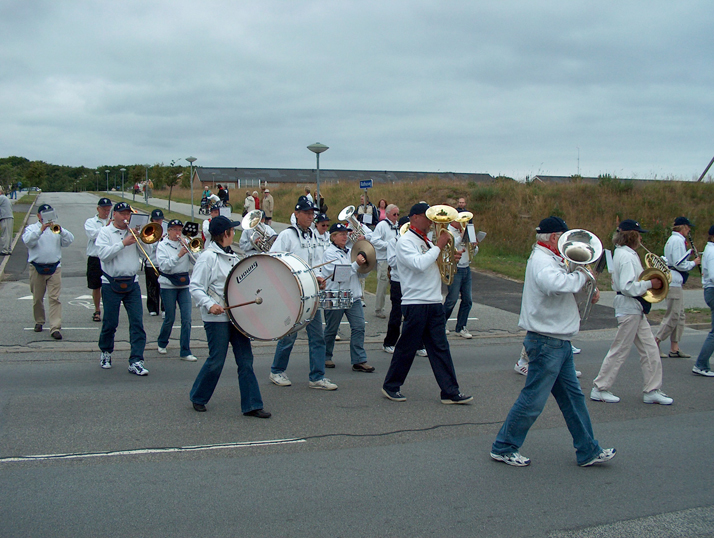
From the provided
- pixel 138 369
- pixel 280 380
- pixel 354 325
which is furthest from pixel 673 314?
pixel 138 369

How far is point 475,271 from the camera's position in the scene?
60.7 feet

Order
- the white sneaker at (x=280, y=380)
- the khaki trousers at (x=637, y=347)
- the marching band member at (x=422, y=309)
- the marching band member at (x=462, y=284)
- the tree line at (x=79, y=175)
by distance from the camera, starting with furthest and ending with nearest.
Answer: the tree line at (x=79, y=175) → the marching band member at (x=462, y=284) → the white sneaker at (x=280, y=380) → the khaki trousers at (x=637, y=347) → the marching band member at (x=422, y=309)

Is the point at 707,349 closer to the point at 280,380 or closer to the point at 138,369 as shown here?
the point at 280,380

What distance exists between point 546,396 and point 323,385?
300 centimetres

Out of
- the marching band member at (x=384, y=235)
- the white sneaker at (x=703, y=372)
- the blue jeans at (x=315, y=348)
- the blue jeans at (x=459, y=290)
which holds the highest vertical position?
the marching band member at (x=384, y=235)

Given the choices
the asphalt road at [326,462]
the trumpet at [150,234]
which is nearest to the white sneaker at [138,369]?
the asphalt road at [326,462]

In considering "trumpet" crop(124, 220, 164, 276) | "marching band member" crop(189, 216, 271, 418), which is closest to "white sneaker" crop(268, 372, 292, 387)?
"marching band member" crop(189, 216, 271, 418)

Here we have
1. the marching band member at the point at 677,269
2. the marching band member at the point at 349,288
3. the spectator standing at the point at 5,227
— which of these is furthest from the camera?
the spectator standing at the point at 5,227

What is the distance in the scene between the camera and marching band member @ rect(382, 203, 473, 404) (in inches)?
253

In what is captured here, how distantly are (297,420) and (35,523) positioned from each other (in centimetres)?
260

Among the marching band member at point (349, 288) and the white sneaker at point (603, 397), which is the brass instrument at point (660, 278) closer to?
the white sneaker at point (603, 397)

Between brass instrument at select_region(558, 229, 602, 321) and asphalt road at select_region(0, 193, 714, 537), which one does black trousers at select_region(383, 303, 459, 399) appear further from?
brass instrument at select_region(558, 229, 602, 321)

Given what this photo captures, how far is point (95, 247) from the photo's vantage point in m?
9.70

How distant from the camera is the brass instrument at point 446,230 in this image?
6.18m
